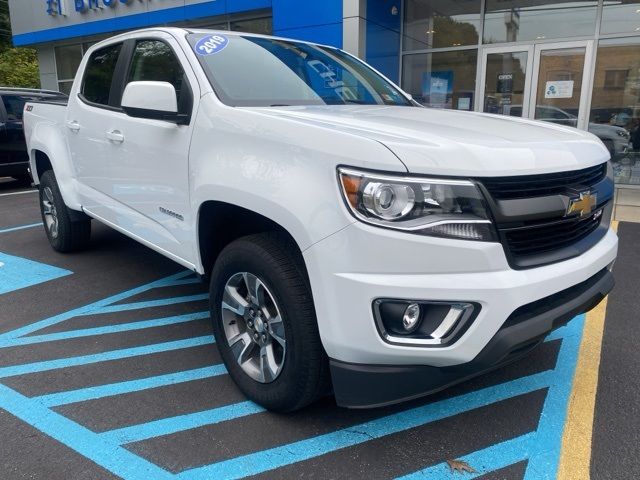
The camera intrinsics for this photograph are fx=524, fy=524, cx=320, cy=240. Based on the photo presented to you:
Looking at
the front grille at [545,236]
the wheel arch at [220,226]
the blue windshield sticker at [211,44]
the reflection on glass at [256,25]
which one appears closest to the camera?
the front grille at [545,236]

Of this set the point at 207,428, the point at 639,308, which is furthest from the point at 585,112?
the point at 207,428

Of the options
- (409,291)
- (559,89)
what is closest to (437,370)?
(409,291)

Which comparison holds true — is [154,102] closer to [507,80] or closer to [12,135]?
[12,135]

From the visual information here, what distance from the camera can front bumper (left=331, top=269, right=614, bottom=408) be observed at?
197 cm

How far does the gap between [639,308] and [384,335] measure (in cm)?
287

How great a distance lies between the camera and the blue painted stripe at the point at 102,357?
3.06 meters

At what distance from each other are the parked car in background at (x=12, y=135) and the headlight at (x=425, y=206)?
889cm

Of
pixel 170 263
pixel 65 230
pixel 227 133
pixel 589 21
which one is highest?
pixel 589 21

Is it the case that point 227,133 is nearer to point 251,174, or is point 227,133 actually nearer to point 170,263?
point 251,174

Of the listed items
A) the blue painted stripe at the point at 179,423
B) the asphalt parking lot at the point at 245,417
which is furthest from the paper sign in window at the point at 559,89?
the blue painted stripe at the point at 179,423

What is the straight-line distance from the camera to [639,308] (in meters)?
3.88

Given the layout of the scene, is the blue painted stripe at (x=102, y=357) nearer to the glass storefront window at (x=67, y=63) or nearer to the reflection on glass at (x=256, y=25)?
the reflection on glass at (x=256, y=25)

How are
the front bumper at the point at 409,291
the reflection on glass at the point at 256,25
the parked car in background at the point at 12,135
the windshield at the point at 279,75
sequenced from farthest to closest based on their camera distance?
the reflection on glass at the point at 256,25 → the parked car in background at the point at 12,135 → the windshield at the point at 279,75 → the front bumper at the point at 409,291

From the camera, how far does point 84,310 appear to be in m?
3.95
